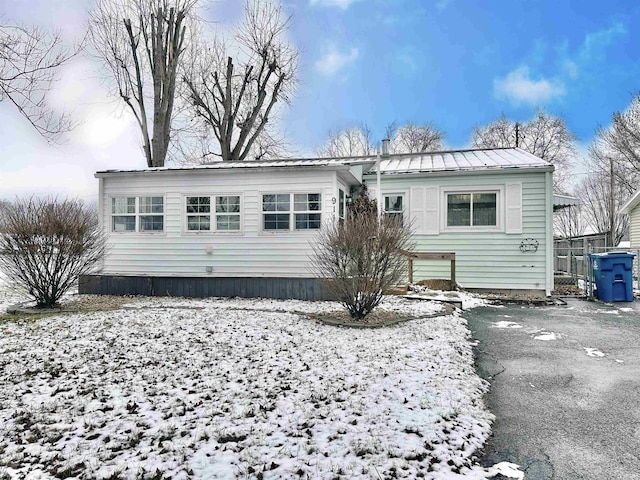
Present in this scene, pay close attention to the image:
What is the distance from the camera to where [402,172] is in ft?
38.1

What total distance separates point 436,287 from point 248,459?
9.30 metres

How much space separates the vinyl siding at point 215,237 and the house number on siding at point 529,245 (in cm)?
519

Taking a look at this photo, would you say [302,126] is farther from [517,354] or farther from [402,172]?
[517,354]

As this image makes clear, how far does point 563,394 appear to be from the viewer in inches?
154

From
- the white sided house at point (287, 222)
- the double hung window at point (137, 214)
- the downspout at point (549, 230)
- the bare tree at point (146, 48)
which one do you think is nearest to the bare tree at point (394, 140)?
the bare tree at point (146, 48)

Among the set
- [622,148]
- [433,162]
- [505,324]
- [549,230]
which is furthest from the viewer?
[622,148]

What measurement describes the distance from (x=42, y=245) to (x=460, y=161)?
10833 millimetres

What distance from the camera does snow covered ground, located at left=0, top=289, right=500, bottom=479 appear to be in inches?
101

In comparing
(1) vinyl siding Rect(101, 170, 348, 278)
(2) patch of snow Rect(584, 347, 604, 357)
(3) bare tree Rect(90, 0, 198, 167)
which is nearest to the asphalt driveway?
(2) patch of snow Rect(584, 347, 604, 357)

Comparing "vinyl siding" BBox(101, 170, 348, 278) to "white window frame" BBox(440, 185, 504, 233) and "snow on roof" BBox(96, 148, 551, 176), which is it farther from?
"white window frame" BBox(440, 185, 504, 233)

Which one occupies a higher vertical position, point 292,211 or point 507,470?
point 292,211

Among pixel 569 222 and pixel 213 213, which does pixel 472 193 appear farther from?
pixel 569 222

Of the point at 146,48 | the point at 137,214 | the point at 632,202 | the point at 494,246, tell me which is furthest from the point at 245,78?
the point at 632,202

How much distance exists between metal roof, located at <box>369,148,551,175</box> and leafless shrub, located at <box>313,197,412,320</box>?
17.4 ft
